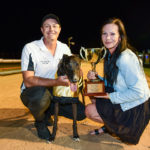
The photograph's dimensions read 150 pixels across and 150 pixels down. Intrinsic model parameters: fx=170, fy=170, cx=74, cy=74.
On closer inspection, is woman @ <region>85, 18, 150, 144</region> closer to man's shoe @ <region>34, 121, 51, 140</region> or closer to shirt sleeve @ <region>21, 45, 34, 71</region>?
man's shoe @ <region>34, 121, 51, 140</region>

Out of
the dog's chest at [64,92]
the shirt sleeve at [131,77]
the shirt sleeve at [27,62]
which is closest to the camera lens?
the shirt sleeve at [131,77]

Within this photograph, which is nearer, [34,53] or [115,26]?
[115,26]

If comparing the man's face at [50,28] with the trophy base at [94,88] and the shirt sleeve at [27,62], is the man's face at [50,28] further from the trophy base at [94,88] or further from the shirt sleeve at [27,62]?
the trophy base at [94,88]

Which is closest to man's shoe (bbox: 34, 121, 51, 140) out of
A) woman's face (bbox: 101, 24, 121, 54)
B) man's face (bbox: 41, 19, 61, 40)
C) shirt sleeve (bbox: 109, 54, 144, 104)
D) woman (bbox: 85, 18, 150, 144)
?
woman (bbox: 85, 18, 150, 144)

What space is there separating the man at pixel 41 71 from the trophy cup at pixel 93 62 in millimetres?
308

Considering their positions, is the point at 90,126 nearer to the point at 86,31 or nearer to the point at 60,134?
the point at 60,134

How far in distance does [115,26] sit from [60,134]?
179 cm

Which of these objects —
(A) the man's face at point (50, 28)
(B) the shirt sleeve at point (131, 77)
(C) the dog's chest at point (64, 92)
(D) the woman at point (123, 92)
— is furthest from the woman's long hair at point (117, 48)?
(A) the man's face at point (50, 28)

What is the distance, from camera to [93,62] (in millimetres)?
2535

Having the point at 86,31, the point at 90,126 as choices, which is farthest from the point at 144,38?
the point at 90,126

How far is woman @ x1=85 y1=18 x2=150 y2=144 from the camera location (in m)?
2.13

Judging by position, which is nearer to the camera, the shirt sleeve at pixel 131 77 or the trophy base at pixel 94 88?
the shirt sleeve at pixel 131 77

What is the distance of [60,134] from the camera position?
2646mm

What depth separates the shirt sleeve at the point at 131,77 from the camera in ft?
6.90
